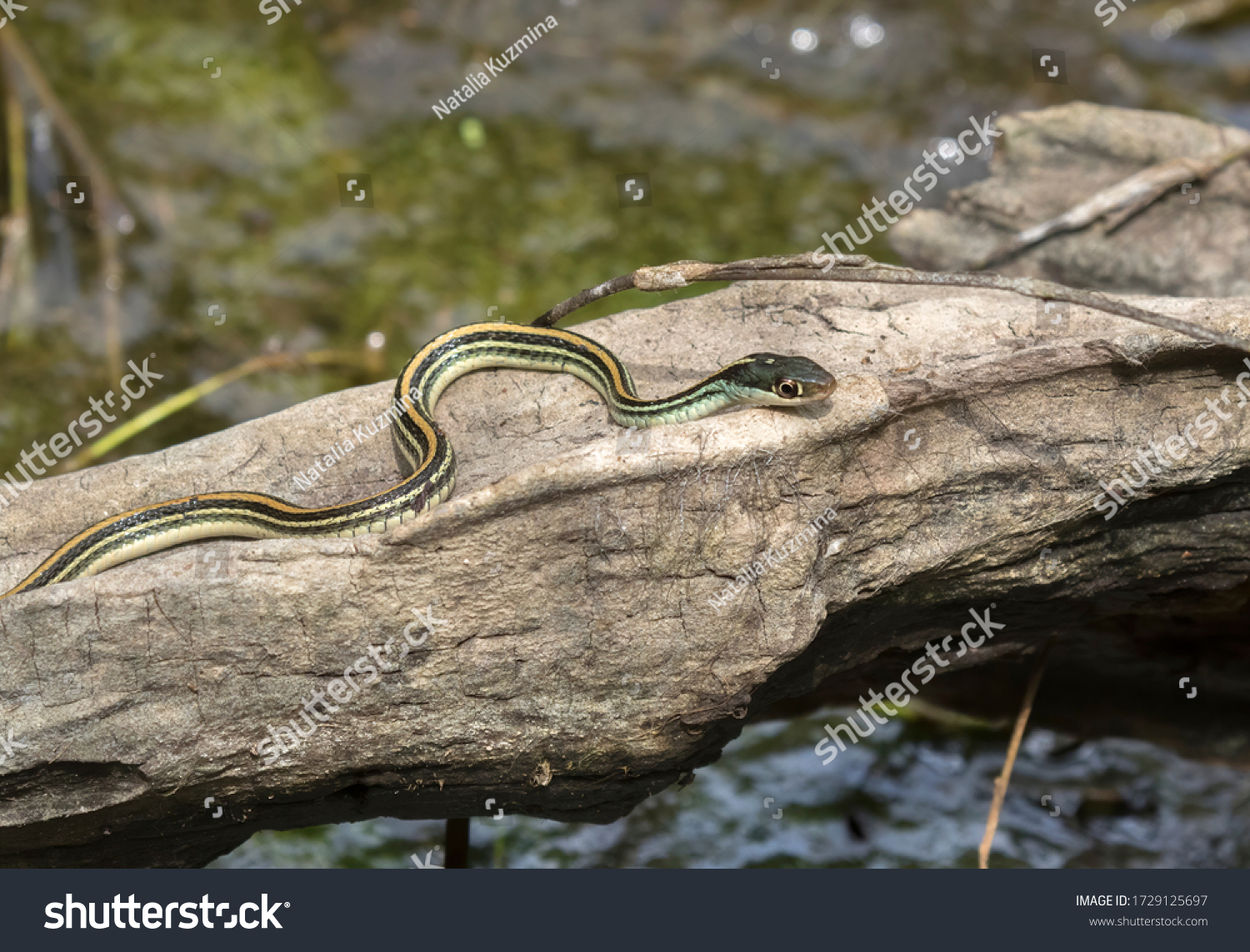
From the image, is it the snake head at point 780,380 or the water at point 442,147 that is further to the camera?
the water at point 442,147

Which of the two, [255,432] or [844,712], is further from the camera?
[844,712]

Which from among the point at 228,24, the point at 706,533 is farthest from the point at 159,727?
the point at 228,24

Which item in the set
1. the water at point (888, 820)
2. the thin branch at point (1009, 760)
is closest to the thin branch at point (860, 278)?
the thin branch at point (1009, 760)

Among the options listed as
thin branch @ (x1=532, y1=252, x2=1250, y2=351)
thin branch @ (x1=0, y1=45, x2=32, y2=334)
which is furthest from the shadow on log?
thin branch @ (x1=0, y1=45, x2=32, y2=334)

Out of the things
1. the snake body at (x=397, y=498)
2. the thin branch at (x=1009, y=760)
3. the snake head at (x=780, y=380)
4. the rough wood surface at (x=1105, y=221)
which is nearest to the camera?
the snake head at (x=780, y=380)

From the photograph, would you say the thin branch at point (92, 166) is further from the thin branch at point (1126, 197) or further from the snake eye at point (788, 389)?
the thin branch at point (1126, 197)

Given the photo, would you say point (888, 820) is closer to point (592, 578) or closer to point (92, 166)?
point (592, 578)

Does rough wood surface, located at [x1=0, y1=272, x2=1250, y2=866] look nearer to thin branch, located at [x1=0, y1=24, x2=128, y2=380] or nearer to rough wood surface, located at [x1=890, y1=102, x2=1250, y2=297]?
rough wood surface, located at [x1=890, y1=102, x2=1250, y2=297]

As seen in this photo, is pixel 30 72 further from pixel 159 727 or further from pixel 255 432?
pixel 159 727
